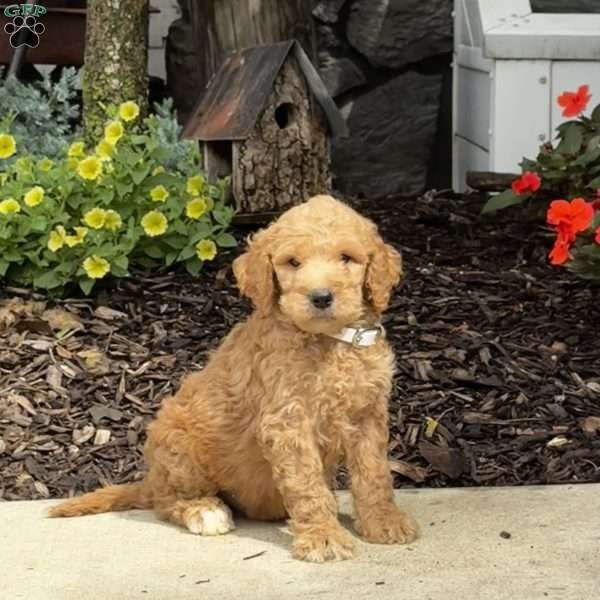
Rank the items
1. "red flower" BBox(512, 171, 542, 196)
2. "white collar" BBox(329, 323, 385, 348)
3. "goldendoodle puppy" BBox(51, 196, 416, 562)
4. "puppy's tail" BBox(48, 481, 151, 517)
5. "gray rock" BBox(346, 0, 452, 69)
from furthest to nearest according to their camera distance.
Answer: "gray rock" BBox(346, 0, 452, 69)
"red flower" BBox(512, 171, 542, 196)
"puppy's tail" BBox(48, 481, 151, 517)
"white collar" BBox(329, 323, 385, 348)
"goldendoodle puppy" BBox(51, 196, 416, 562)

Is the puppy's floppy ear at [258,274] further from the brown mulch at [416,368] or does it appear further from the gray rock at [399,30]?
the gray rock at [399,30]

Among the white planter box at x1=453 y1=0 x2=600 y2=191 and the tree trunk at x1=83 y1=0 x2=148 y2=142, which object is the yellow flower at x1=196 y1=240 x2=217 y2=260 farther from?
the white planter box at x1=453 y1=0 x2=600 y2=191

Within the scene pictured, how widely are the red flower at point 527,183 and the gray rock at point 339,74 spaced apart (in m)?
2.41

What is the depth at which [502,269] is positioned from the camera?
244 inches

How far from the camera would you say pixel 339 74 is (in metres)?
8.27

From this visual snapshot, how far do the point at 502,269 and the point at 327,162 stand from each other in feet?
3.44

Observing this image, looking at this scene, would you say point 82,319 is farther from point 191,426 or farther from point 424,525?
point 424,525

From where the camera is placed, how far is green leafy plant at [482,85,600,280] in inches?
218

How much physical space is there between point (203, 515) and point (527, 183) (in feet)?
8.58

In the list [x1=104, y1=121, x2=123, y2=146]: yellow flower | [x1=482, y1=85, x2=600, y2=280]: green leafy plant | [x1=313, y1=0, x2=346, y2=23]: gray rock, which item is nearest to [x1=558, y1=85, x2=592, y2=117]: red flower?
[x1=482, y1=85, x2=600, y2=280]: green leafy plant

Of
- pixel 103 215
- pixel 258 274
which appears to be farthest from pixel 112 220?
pixel 258 274

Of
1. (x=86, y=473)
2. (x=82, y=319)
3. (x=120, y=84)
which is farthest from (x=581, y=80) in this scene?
(x=86, y=473)

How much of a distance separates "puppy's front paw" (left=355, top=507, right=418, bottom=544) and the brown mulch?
0.74 meters

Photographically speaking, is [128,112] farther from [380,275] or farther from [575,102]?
[380,275]
